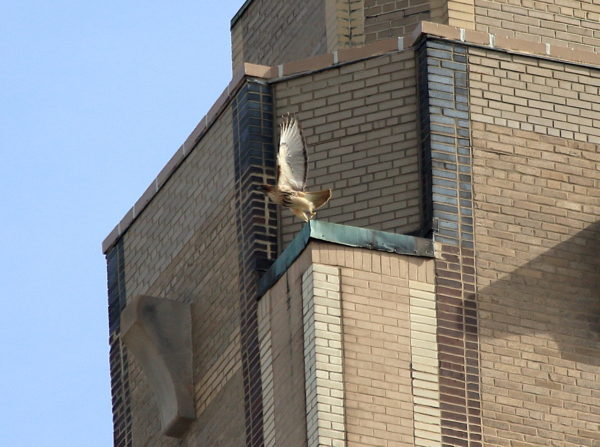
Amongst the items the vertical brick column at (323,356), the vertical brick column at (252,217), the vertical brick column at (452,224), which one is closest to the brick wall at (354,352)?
the vertical brick column at (323,356)

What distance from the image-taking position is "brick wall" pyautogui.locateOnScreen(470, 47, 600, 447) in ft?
120

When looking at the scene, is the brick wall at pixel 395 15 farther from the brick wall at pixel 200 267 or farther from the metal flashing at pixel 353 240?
the metal flashing at pixel 353 240

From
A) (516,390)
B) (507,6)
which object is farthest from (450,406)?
(507,6)

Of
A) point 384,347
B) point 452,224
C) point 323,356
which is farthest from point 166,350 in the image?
point 452,224

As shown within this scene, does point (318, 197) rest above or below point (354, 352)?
above

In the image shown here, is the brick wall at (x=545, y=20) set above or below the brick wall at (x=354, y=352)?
above

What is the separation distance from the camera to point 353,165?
38.3 metres

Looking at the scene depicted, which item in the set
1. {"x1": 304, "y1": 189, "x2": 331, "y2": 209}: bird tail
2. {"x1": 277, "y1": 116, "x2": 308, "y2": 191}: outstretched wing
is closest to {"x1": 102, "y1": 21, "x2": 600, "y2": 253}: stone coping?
{"x1": 277, "y1": 116, "x2": 308, "y2": 191}: outstretched wing

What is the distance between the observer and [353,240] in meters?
36.5

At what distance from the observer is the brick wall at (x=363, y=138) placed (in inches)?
1489

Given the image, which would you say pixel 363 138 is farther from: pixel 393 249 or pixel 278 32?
pixel 278 32

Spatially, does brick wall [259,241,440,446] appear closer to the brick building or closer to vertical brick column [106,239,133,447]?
the brick building

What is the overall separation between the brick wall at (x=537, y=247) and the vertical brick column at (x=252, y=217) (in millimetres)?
2745

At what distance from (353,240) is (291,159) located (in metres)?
1.31
